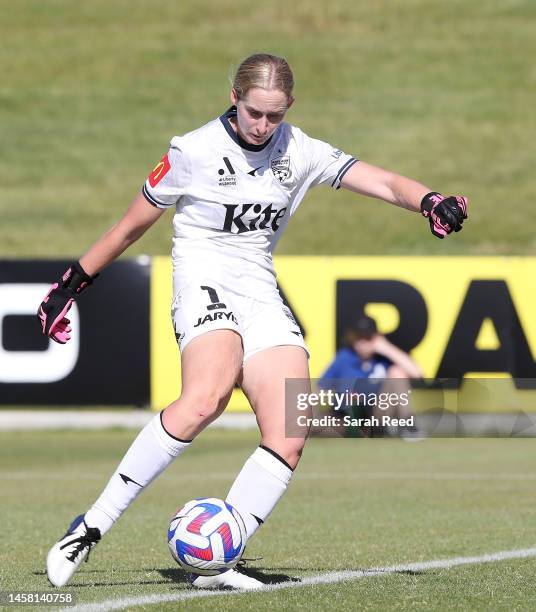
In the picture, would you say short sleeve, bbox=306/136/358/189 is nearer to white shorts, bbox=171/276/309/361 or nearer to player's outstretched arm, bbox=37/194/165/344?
white shorts, bbox=171/276/309/361

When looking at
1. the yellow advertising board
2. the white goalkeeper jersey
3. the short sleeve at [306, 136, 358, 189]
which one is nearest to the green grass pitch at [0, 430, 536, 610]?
the yellow advertising board

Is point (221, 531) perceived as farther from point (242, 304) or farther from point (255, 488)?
point (242, 304)

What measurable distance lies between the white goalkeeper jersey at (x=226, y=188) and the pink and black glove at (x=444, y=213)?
60 centimetres

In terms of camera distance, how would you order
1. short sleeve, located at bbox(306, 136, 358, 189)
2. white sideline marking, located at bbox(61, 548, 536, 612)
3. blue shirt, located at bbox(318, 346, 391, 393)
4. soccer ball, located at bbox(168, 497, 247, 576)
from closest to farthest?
white sideline marking, located at bbox(61, 548, 536, 612) → soccer ball, located at bbox(168, 497, 247, 576) → short sleeve, located at bbox(306, 136, 358, 189) → blue shirt, located at bbox(318, 346, 391, 393)

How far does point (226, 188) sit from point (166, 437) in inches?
41.1

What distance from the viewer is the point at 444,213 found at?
18.7 ft

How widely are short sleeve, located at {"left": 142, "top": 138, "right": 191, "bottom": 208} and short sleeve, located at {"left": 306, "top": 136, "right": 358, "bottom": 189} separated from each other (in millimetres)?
599

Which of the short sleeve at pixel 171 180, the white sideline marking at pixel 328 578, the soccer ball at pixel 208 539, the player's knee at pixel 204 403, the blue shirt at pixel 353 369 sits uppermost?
the short sleeve at pixel 171 180

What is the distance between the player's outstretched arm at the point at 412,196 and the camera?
5711mm

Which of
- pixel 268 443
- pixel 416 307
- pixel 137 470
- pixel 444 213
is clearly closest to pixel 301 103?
pixel 416 307

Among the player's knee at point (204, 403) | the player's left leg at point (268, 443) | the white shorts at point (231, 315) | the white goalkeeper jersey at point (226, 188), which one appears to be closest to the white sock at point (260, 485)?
the player's left leg at point (268, 443)

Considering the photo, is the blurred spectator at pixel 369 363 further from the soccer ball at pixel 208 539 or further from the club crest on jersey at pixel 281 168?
the soccer ball at pixel 208 539

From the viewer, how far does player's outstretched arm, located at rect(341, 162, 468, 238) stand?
18.7 ft

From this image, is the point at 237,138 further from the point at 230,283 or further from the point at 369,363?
the point at 369,363
